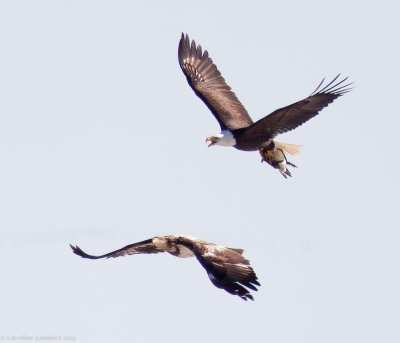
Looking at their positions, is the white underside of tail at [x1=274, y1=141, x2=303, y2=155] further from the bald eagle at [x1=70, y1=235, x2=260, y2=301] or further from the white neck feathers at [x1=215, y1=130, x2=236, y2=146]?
the bald eagle at [x1=70, y1=235, x2=260, y2=301]

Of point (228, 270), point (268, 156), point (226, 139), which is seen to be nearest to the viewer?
point (228, 270)

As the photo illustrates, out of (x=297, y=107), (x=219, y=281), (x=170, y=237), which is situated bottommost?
(x=219, y=281)

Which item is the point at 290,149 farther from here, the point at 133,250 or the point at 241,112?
the point at 133,250

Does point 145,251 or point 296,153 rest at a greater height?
point 296,153

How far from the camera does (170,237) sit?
2159 centimetres

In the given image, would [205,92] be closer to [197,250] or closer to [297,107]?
[297,107]

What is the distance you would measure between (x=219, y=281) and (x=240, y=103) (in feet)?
24.6

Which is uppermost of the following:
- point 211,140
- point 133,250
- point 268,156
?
point 211,140

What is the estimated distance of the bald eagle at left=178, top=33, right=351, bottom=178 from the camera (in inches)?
901

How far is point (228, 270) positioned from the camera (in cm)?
2012

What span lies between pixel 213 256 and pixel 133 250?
1606 millimetres

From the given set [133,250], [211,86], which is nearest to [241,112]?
[211,86]

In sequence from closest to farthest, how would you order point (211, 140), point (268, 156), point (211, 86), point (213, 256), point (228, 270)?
point (228, 270), point (213, 256), point (211, 140), point (268, 156), point (211, 86)

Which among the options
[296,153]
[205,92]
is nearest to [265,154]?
[296,153]
